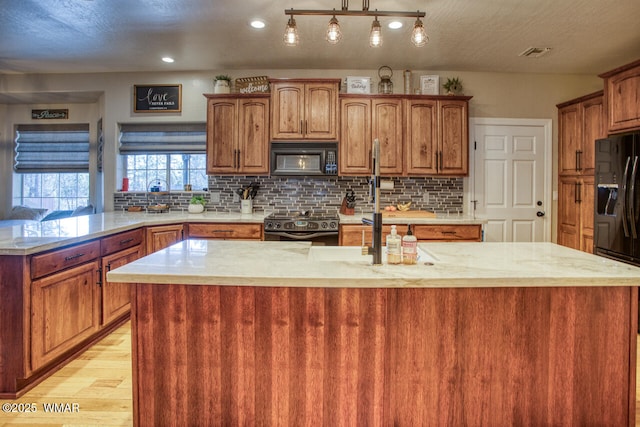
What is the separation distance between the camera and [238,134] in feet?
13.1

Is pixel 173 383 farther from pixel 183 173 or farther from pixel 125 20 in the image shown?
pixel 183 173

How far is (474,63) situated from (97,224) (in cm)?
411

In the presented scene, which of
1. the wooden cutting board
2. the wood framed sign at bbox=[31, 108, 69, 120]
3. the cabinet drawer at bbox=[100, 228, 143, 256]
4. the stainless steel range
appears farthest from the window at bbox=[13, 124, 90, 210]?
the wooden cutting board

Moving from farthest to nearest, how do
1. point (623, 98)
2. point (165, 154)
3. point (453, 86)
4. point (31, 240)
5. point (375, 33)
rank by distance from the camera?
1. point (165, 154)
2. point (453, 86)
3. point (623, 98)
4. point (31, 240)
5. point (375, 33)

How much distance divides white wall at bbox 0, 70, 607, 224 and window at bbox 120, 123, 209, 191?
0.38ft

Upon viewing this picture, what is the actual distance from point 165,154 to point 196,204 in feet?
2.91

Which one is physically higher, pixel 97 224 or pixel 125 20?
pixel 125 20

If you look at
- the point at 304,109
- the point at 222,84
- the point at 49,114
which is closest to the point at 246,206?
the point at 304,109

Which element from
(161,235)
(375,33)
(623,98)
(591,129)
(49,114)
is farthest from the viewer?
(49,114)

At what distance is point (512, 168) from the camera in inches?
173

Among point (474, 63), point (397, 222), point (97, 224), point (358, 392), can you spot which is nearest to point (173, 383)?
point (358, 392)

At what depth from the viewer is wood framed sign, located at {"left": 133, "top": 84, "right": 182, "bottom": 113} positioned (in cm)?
438

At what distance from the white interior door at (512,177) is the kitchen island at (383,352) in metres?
3.04

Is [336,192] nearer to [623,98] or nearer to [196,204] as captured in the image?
[196,204]
